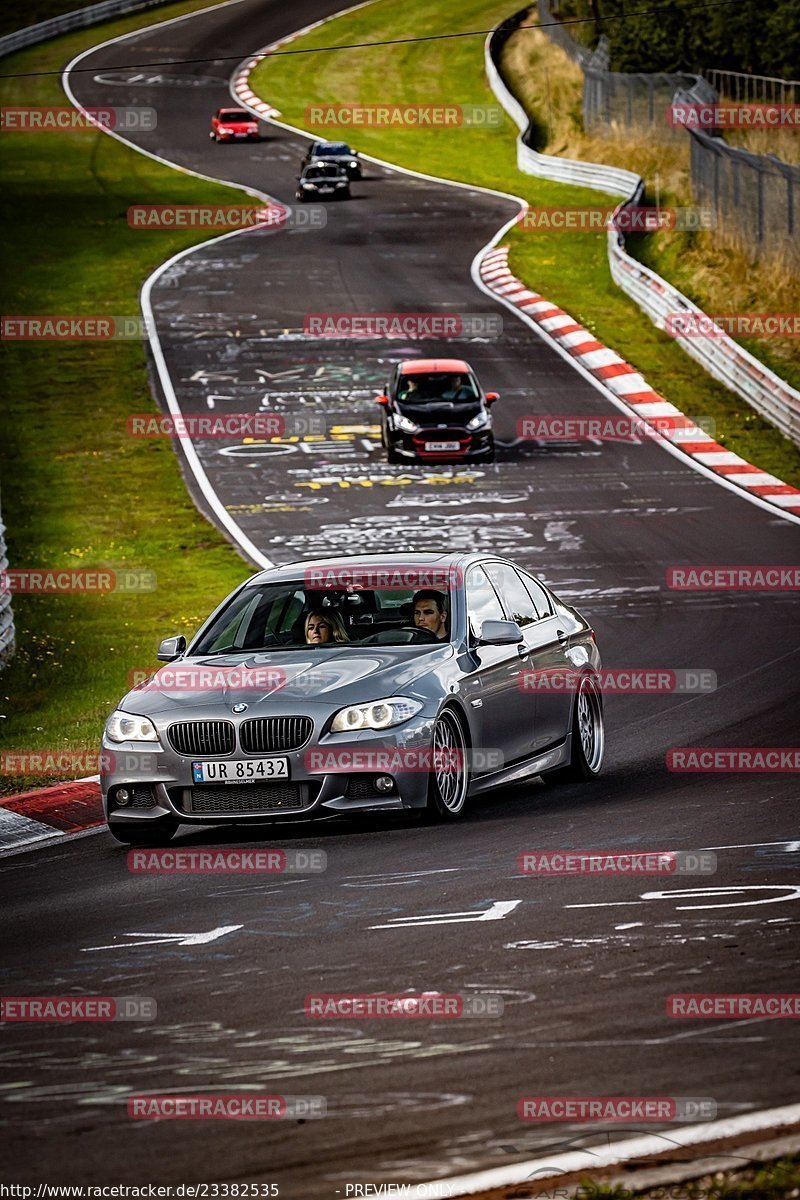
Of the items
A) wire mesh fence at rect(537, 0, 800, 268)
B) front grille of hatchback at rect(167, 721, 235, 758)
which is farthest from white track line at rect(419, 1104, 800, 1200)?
wire mesh fence at rect(537, 0, 800, 268)

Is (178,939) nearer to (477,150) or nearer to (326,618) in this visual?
(326,618)

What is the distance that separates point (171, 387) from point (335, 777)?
26.3 meters

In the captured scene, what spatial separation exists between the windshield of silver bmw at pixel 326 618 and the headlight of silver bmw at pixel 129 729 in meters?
0.88

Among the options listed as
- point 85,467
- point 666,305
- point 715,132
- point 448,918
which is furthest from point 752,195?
point 448,918

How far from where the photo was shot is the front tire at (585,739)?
13.0 m

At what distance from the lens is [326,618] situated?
476 inches

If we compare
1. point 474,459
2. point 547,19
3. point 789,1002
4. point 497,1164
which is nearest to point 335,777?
point 789,1002

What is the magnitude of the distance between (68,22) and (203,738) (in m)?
81.6

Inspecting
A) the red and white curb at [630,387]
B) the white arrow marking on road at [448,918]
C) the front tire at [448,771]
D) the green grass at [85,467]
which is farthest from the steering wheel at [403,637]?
the red and white curb at [630,387]

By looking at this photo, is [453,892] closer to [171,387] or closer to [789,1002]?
[789,1002]

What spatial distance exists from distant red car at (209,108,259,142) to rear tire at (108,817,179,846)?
58491mm

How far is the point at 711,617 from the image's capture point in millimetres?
20219

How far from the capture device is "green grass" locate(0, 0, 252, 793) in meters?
18.8

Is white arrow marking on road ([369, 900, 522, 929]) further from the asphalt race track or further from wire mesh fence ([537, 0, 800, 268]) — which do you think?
wire mesh fence ([537, 0, 800, 268])
